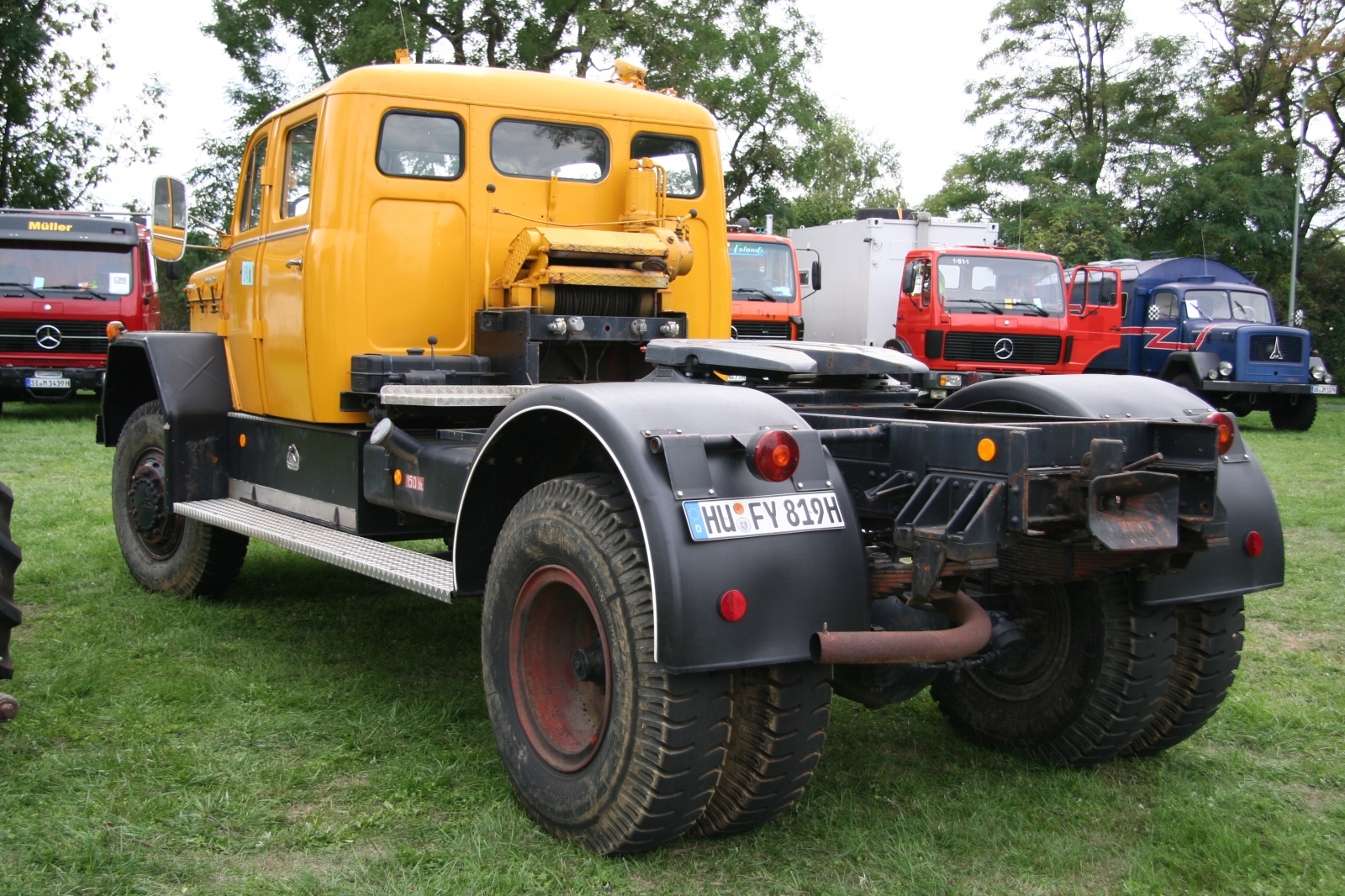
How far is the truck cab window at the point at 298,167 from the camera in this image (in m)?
5.49

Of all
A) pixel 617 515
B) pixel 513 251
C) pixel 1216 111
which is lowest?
pixel 617 515

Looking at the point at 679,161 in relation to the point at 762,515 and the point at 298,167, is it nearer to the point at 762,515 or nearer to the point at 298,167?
the point at 298,167

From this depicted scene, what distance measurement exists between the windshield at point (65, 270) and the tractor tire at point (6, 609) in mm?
13602

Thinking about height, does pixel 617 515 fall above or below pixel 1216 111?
below

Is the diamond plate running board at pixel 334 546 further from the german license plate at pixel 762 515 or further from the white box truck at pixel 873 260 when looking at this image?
the white box truck at pixel 873 260

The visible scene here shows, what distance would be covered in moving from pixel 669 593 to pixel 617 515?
418 millimetres

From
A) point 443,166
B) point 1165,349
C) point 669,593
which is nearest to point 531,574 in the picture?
point 669,593

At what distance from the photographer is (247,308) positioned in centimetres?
605

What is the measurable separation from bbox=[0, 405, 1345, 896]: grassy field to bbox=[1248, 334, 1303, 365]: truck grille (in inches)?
549

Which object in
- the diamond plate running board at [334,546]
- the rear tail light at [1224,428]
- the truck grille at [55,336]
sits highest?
the truck grille at [55,336]

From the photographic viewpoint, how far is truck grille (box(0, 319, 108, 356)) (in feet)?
53.2

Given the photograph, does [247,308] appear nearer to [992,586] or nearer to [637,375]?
[637,375]

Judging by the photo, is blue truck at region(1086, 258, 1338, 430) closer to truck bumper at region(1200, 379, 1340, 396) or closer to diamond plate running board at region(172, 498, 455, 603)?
truck bumper at region(1200, 379, 1340, 396)

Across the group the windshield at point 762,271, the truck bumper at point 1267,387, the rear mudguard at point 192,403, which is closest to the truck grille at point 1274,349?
the truck bumper at point 1267,387
